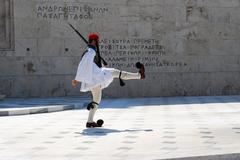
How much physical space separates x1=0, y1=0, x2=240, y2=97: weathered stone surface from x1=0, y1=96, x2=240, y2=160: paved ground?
180 inches

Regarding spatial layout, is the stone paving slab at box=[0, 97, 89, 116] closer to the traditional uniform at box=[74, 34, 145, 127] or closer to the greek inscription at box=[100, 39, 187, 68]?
the greek inscription at box=[100, 39, 187, 68]

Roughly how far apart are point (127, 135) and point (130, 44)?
11130mm

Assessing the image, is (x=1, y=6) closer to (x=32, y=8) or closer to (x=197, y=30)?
(x=32, y=8)

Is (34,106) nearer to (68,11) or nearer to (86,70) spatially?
(68,11)

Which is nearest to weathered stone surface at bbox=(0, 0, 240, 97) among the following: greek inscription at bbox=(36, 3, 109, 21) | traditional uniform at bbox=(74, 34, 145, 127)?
greek inscription at bbox=(36, 3, 109, 21)

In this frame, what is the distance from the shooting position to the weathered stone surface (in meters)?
19.6

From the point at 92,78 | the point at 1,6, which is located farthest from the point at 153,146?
the point at 1,6

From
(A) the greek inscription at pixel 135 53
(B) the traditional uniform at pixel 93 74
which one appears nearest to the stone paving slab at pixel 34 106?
(A) the greek inscription at pixel 135 53

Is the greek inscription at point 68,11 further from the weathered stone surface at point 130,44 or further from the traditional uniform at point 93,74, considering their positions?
the traditional uniform at point 93,74

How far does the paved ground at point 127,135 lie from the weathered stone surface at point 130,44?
4.58 metres

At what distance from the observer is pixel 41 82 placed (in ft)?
64.4

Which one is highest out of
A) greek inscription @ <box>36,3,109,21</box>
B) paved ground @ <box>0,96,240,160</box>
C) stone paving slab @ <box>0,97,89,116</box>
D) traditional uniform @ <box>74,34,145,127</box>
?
greek inscription @ <box>36,3,109,21</box>

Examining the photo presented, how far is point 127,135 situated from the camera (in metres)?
9.77

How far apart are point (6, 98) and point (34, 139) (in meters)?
10.0
